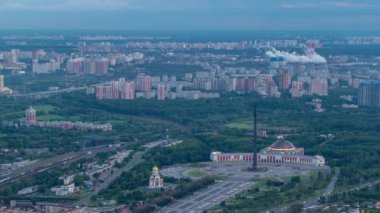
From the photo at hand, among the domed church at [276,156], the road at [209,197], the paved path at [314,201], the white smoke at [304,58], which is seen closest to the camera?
the paved path at [314,201]

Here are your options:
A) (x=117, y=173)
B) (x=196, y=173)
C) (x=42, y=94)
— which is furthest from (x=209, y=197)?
(x=42, y=94)

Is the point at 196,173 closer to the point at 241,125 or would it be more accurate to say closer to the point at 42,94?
the point at 241,125

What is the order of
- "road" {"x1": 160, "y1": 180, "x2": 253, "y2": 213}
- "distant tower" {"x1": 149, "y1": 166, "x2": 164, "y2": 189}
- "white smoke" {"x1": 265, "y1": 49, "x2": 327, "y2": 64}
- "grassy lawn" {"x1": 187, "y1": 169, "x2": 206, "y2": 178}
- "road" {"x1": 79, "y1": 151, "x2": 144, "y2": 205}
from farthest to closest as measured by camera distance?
"white smoke" {"x1": 265, "y1": 49, "x2": 327, "y2": 64}
"grassy lawn" {"x1": 187, "y1": 169, "x2": 206, "y2": 178}
"distant tower" {"x1": 149, "y1": 166, "x2": 164, "y2": 189}
"road" {"x1": 79, "y1": 151, "x2": 144, "y2": 205}
"road" {"x1": 160, "y1": 180, "x2": 253, "y2": 213}

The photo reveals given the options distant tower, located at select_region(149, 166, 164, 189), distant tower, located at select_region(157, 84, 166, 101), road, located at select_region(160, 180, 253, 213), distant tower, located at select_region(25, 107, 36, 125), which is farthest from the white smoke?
distant tower, located at select_region(149, 166, 164, 189)

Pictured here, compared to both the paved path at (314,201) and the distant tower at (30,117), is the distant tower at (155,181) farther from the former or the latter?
the distant tower at (30,117)

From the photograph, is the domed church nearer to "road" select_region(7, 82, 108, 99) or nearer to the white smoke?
"road" select_region(7, 82, 108, 99)

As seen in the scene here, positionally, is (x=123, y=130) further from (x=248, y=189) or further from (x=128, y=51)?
(x=128, y=51)

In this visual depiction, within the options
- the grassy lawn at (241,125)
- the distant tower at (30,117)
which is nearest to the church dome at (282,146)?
the grassy lawn at (241,125)
